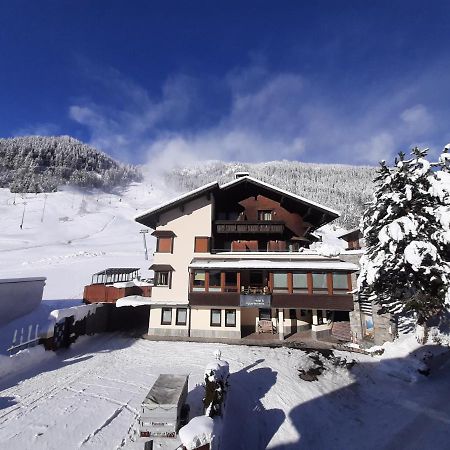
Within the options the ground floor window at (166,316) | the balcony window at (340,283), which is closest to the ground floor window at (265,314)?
the balcony window at (340,283)

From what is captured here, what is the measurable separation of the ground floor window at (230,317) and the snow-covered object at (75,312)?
11941mm

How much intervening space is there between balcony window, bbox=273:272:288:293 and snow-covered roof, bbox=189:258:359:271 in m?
0.84

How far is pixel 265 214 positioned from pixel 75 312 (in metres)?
19.6

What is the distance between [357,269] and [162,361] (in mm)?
16587

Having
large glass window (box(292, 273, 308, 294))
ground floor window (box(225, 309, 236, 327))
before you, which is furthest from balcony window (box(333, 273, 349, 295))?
ground floor window (box(225, 309, 236, 327))

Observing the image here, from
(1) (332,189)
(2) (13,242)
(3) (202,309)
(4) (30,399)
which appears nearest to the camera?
(4) (30,399)

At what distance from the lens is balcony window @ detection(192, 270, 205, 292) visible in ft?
87.2

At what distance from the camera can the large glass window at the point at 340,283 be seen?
24841 millimetres

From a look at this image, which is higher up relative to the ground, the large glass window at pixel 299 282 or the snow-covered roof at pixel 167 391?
the large glass window at pixel 299 282

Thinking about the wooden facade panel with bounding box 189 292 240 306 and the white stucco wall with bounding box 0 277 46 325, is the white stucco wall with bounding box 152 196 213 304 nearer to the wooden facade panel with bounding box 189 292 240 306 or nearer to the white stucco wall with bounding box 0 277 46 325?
the wooden facade panel with bounding box 189 292 240 306

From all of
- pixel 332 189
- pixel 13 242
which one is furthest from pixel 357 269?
pixel 332 189

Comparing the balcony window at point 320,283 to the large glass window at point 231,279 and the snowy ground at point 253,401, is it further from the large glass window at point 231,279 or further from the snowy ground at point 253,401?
the large glass window at point 231,279

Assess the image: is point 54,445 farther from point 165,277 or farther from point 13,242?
point 13,242

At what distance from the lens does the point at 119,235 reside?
105m
